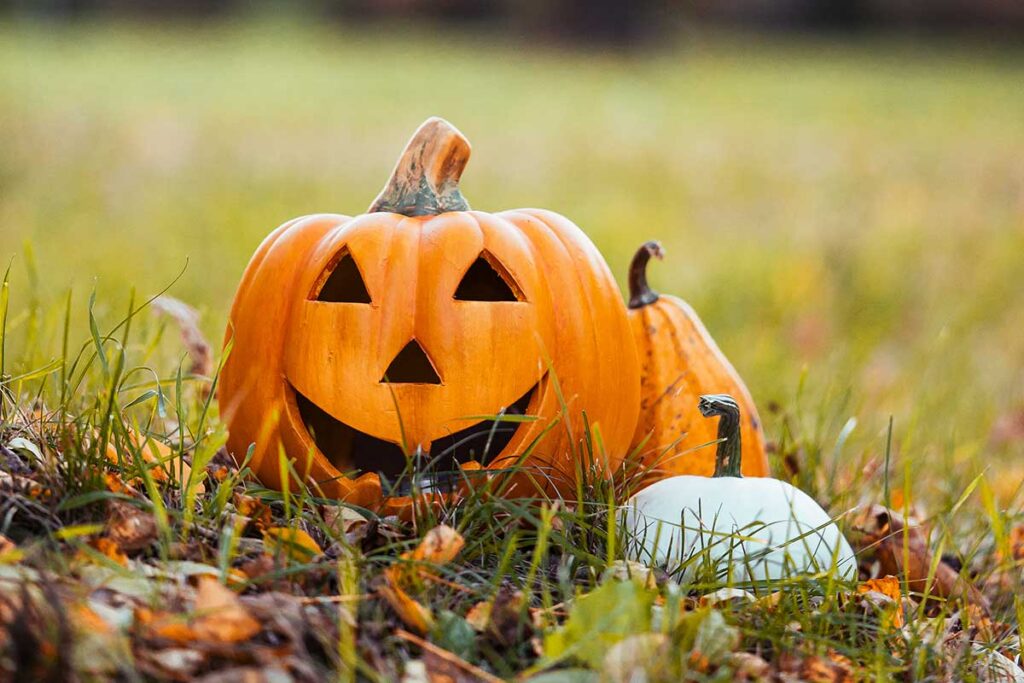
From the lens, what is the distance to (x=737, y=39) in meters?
24.8

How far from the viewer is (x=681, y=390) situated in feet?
7.61

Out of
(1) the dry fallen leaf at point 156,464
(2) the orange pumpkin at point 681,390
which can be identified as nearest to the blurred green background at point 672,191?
(2) the orange pumpkin at point 681,390

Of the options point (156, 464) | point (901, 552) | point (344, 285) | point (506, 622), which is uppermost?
point (344, 285)

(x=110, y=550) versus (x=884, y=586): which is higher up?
(x=110, y=550)

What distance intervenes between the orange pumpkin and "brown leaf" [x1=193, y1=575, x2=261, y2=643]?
3.59 ft

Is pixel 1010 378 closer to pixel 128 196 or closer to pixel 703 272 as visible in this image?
pixel 703 272

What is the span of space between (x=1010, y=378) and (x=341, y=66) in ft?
49.3

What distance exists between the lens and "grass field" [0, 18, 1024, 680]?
2.97 m

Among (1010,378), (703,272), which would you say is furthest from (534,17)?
(1010,378)

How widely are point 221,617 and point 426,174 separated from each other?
1097mm

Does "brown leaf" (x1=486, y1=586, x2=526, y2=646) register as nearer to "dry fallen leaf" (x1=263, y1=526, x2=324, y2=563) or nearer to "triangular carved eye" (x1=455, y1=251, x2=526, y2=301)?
"dry fallen leaf" (x1=263, y1=526, x2=324, y2=563)

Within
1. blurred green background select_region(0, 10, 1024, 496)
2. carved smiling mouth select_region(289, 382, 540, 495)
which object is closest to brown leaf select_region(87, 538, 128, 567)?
carved smiling mouth select_region(289, 382, 540, 495)

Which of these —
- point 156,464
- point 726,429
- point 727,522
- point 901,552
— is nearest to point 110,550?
point 156,464

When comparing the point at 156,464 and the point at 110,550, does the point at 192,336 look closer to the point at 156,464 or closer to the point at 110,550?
the point at 156,464
